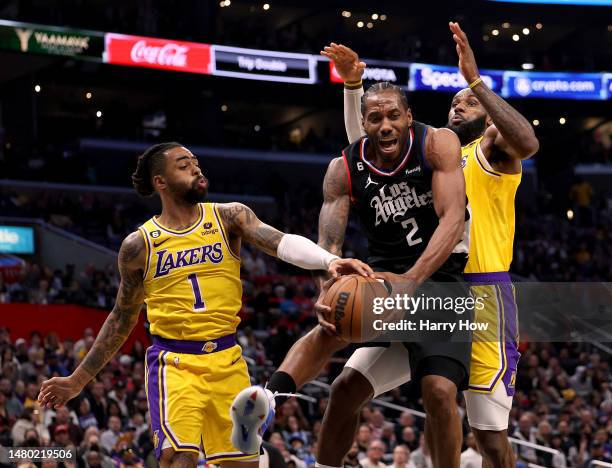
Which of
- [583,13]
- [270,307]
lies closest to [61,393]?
[270,307]

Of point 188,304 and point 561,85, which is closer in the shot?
point 188,304

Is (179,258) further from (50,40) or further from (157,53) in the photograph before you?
(157,53)

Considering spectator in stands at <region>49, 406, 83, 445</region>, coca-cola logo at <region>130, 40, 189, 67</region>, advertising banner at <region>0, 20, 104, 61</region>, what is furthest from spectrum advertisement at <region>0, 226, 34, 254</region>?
spectator in stands at <region>49, 406, 83, 445</region>

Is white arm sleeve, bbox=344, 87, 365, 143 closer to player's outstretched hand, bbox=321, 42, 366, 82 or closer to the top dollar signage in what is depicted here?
player's outstretched hand, bbox=321, 42, 366, 82

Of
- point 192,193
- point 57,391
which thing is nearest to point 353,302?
point 192,193

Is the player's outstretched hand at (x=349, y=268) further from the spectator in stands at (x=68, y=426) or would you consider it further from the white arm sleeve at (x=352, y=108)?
the spectator in stands at (x=68, y=426)

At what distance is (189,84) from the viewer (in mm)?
33562

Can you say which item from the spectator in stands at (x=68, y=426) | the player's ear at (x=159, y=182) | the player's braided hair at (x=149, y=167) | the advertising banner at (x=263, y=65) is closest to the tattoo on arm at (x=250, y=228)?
the player's ear at (x=159, y=182)

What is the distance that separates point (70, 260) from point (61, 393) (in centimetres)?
1787

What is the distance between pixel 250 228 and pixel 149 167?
33.4 inches

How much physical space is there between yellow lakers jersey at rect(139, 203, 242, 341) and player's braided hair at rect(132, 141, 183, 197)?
15.2 inches

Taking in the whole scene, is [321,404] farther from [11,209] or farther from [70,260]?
[11,209]

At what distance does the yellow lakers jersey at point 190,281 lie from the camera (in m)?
7.06

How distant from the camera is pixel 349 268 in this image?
5984 mm
